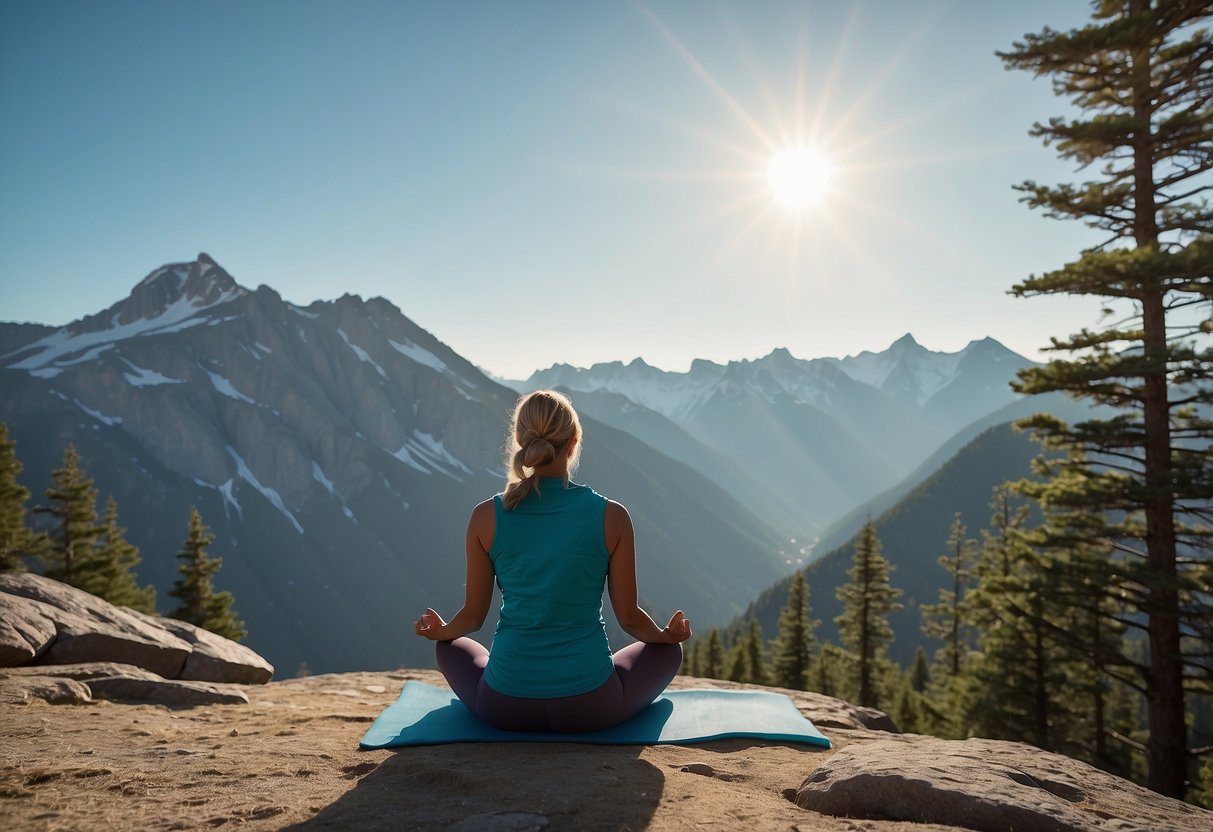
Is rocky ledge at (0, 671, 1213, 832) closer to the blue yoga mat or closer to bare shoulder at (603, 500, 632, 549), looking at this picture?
the blue yoga mat

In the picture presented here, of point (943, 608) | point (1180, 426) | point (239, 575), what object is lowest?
point (239, 575)

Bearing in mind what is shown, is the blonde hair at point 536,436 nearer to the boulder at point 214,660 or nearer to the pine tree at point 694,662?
the boulder at point 214,660

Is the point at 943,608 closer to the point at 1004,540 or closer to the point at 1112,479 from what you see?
the point at 1004,540

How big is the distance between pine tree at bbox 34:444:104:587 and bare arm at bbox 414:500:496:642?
30.3m

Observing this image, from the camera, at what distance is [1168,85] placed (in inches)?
443

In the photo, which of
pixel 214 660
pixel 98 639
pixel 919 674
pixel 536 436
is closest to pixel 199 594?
pixel 214 660

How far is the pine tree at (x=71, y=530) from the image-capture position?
89.2ft

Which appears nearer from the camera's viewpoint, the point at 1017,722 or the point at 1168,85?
the point at 1168,85

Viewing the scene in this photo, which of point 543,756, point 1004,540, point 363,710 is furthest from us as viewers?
point 1004,540

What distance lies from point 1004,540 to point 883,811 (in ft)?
88.6

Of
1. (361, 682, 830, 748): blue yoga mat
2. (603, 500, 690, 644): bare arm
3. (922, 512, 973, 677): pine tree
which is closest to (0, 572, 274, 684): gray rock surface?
(361, 682, 830, 748): blue yoga mat

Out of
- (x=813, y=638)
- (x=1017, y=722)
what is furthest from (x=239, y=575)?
(x=1017, y=722)

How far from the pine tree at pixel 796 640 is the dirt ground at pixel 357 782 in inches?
1201

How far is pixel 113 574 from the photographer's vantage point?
1161 inches
